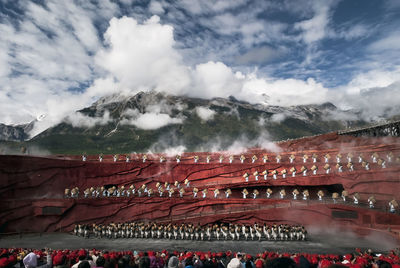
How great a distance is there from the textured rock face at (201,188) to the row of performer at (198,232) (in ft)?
8.81

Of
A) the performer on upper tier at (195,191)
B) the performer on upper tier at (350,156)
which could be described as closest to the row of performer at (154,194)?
the performer on upper tier at (195,191)

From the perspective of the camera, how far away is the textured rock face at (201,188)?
2581cm

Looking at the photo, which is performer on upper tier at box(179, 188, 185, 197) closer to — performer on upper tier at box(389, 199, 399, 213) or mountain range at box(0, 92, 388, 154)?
performer on upper tier at box(389, 199, 399, 213)

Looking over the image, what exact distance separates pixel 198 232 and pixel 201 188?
28.1 feet

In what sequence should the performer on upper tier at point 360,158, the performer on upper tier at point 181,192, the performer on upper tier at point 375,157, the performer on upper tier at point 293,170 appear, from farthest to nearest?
the performer on upper tier at point 181,192
the performer on upper tier at point 293,170
the performer on upper tier at point 360,158
the performer on upper tier at point 375,157

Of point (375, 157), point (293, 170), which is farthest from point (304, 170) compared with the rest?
point (375, 157)

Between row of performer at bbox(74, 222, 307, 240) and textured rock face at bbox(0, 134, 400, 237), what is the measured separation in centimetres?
268

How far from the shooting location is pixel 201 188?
109 ft

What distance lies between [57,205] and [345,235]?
1211 inches

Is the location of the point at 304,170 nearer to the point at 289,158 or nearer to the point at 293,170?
the point at 293,170

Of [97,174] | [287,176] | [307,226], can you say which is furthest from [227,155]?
[97,174]

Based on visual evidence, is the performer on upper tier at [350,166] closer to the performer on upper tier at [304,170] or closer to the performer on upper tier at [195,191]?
the performer on upper tier at [304,170]

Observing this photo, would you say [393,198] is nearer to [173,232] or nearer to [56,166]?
[173,232]

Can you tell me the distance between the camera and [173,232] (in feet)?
83.6
